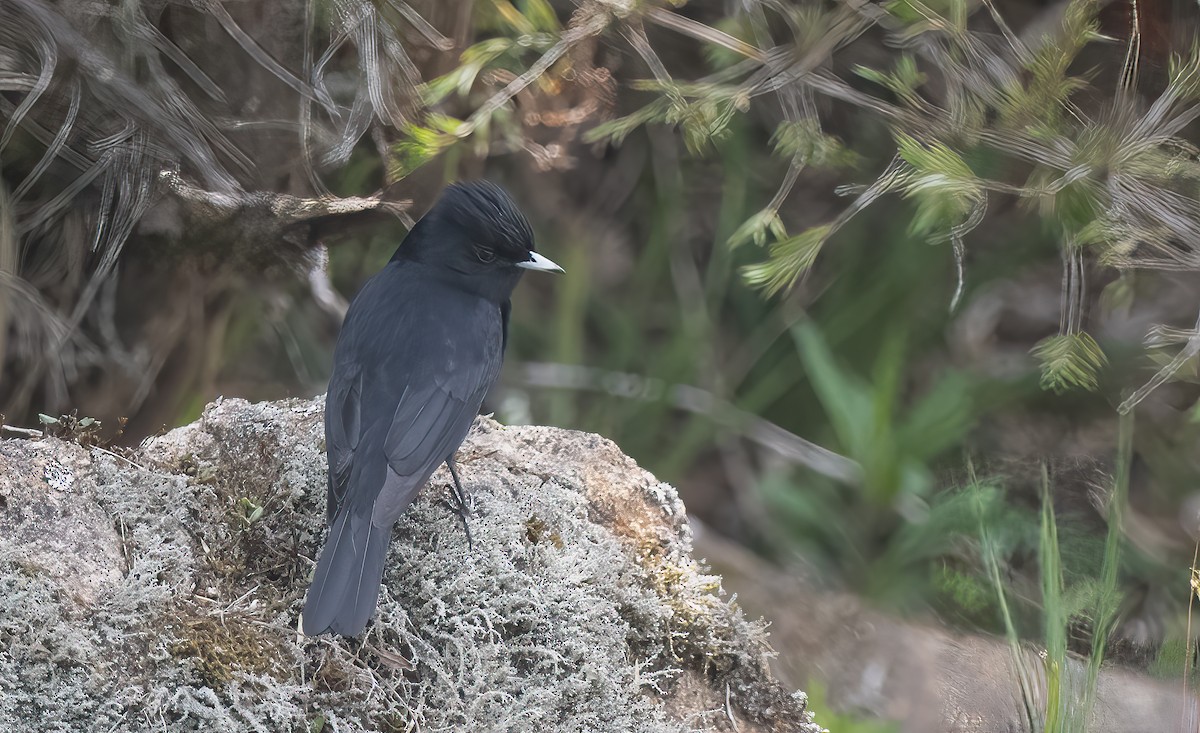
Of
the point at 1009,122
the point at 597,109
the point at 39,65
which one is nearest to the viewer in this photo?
the point at 1009,122

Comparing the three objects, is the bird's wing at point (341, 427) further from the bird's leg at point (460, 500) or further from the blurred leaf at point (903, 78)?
the blurred leaf at point (903, 78)

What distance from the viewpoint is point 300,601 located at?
2.38 metres

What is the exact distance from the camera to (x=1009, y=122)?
133 inches

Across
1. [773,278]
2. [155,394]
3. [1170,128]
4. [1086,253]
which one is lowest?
[155,394]

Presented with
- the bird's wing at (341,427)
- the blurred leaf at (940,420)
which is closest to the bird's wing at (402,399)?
the bird's wing at (341,427)

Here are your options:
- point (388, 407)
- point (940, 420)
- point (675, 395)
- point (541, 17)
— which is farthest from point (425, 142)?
point (940, 420)

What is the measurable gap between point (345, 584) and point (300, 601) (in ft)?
0.65

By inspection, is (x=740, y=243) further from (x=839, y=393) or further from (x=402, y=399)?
(x=402, y=399)

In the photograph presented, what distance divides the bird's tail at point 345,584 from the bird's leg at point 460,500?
0.29m

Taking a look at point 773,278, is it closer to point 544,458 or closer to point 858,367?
point 544,458

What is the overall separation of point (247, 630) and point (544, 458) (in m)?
1.09

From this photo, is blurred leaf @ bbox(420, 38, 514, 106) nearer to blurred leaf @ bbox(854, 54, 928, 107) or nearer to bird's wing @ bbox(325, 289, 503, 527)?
bird's wing @ bbox(325, 289, 503, 527)

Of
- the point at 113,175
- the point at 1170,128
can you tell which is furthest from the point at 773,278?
the point at 113,175

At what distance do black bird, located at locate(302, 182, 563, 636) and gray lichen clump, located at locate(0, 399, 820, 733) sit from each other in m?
0.12
